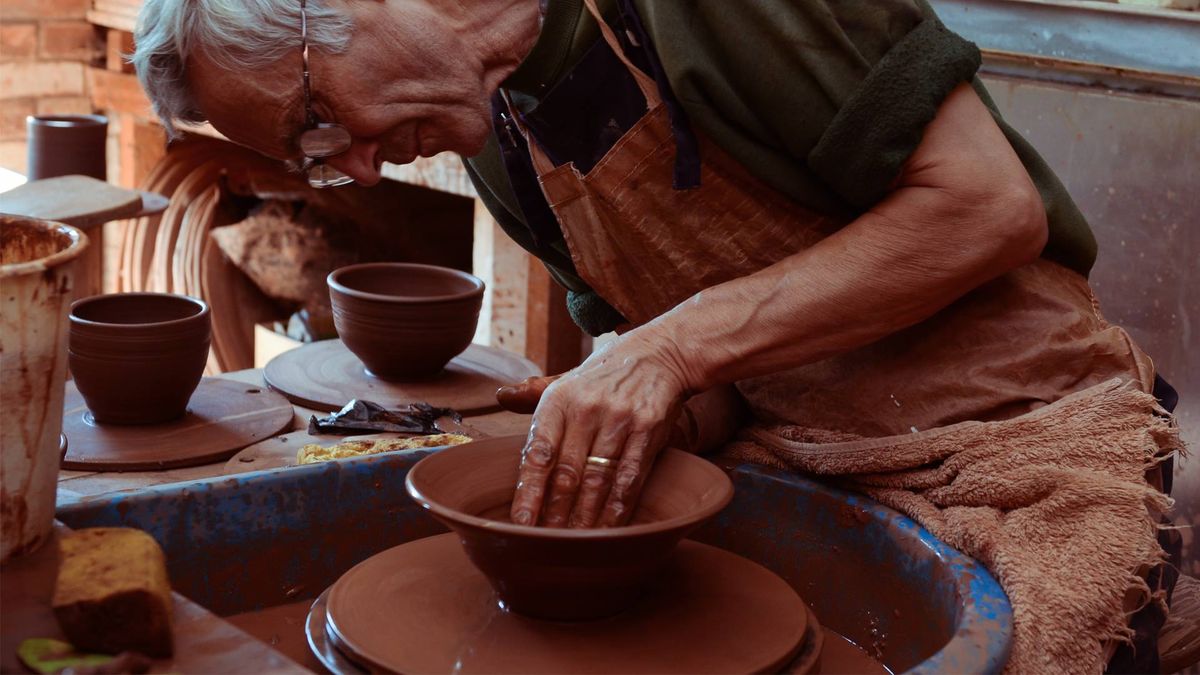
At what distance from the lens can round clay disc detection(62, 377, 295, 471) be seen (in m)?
2.31

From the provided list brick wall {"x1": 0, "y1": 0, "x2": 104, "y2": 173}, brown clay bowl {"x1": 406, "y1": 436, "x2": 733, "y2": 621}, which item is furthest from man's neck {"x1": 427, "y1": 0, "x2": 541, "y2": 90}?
brick wall {"x1": 0, "y1": 0, "x2": 104, "y2": 173}

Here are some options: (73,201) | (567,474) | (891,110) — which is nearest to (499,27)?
(891,110)

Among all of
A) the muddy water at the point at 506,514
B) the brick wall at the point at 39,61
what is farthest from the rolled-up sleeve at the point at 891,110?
the brick wall at the point at 39,61

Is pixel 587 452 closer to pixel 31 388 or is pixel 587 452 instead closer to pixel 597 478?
pixel 597 478

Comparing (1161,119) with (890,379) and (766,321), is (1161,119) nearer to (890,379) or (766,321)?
(890,379)

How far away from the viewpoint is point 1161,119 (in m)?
2.86

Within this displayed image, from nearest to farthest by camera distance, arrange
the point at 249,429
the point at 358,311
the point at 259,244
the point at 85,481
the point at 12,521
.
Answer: the point at 12,521 < the point at 85,481 < the point at 249,429 < the point at 358,311 < the point at 259,244

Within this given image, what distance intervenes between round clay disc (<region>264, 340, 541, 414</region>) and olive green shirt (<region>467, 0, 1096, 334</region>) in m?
1.11

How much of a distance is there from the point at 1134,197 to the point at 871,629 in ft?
5.24

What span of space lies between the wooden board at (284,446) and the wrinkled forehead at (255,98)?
2.16 feet

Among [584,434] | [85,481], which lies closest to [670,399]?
[584,434]

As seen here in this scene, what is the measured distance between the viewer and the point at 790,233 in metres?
1.90

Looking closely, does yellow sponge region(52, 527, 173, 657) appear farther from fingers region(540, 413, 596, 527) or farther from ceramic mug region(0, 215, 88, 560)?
fingers region(540, 413, 596, 527)

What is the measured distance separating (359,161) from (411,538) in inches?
22.3
